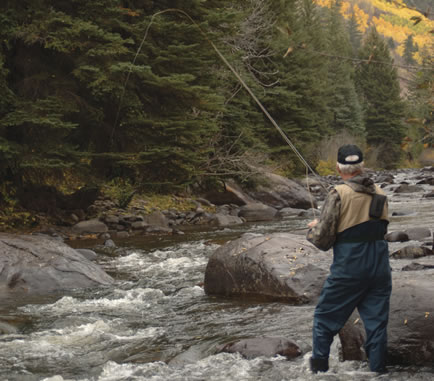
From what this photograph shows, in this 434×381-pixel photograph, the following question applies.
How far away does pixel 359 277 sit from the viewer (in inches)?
178

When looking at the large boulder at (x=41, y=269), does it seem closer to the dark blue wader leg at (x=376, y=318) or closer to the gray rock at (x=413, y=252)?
the gray rock at (x=413, y=252)

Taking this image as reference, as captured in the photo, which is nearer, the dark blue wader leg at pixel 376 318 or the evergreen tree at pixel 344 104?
the dark blue wader leg at pixel 376 318

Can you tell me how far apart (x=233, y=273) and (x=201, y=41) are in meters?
8.82

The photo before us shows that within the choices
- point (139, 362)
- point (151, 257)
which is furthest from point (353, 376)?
point (151, 257)

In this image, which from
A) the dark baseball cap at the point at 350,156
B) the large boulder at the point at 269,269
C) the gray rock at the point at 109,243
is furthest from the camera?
the gray rock at the point at 109,243

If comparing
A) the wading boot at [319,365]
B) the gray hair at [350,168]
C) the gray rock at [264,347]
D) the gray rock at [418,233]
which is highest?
the gray hair at [350,168]

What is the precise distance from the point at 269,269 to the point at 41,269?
3592mm

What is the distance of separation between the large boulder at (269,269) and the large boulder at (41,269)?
1954mm

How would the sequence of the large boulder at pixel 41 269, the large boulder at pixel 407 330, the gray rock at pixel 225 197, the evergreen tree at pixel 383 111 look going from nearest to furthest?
the large boulder at pixel 407 330 → the large boulder at pixel 41 269 → the gray rock at pixel 225 197 → the evergreen tree at pixel 383 111

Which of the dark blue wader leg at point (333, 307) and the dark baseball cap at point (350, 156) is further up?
the dark baseball cap at point (350, 156)

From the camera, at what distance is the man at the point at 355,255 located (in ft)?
14.9

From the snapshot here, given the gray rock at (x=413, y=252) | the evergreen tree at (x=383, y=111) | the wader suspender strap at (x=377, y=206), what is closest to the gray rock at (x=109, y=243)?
the gray rock at (x=413, y=252)

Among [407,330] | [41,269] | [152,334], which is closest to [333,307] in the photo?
[407,330]

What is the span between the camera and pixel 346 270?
4.54 meters
